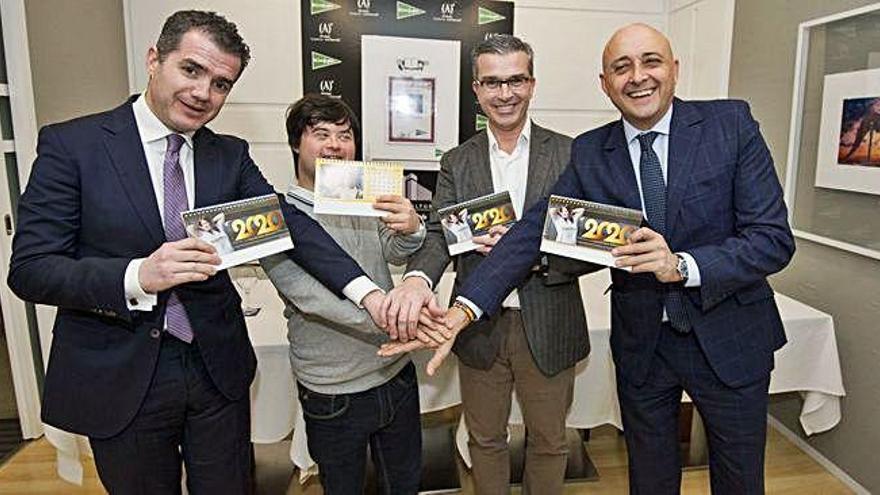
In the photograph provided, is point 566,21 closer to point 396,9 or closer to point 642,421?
point 396,9

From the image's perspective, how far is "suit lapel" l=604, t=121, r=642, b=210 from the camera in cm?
152

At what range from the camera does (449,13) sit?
12.5 feet

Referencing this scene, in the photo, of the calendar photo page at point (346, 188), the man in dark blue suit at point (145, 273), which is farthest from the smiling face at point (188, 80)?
the calendar photo page at point (346, 188)

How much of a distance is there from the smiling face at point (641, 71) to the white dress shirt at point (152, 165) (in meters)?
1.03

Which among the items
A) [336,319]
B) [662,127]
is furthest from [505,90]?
[336,319]

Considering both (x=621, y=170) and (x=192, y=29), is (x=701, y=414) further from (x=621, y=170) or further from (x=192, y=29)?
(x=192, y=29)

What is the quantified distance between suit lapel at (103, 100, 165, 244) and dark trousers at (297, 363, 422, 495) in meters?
0.61

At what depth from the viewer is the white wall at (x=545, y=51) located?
352cm

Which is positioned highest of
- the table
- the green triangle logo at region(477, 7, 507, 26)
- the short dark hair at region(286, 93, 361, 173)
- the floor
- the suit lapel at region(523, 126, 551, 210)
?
the green triangle logo at region(477, 7, 507, 26)

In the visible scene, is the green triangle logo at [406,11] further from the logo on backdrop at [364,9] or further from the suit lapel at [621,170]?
the suit lapel at [621,170]

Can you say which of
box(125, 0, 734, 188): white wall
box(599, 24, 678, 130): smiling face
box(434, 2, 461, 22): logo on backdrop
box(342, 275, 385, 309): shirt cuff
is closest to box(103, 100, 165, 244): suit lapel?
box(342, 275, 385, 309): shirt cuff

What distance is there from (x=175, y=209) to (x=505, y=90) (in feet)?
3.19

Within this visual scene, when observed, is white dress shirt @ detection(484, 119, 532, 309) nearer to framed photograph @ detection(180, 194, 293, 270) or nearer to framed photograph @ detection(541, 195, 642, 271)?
framed photograph @ detection(541, 195, 642, 271)

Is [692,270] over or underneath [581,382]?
over
